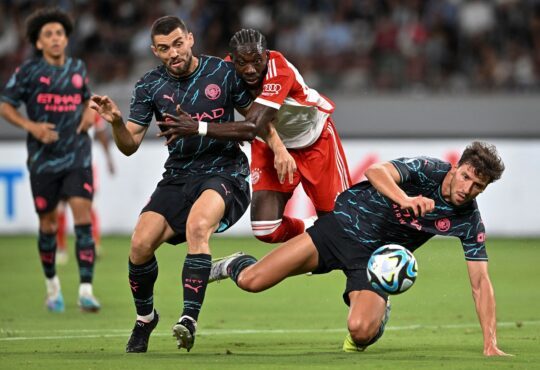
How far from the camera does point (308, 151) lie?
941cm

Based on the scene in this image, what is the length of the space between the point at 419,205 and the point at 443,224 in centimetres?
73

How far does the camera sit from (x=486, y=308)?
738 cm

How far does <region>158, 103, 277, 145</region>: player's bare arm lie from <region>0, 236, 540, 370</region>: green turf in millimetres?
1414

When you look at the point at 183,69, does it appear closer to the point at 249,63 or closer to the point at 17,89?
the point at 249,63

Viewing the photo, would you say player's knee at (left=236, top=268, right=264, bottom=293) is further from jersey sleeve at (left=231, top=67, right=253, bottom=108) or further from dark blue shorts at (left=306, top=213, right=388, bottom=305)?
jersey sleeve at (left=231, top=67, right=253, bottom=108)

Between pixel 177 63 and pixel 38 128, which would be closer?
pixel 177 63

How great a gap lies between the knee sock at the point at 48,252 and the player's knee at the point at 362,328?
12.9 ft

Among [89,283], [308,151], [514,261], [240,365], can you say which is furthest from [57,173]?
[514,261]

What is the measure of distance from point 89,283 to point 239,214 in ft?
9.41

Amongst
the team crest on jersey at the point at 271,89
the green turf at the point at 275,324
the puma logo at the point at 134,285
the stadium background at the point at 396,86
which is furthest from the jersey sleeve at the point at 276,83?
the stadium background at the point at 396,86

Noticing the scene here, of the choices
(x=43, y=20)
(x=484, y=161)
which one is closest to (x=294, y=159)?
(x=484, y=161)

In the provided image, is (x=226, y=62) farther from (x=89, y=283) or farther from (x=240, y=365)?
(x=89, y=283)

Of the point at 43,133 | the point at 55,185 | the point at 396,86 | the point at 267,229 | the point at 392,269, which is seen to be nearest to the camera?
the point at 392,269

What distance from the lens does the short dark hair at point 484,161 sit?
718 centimetres
